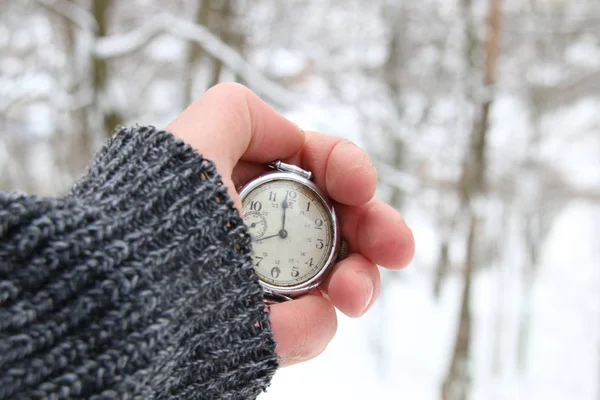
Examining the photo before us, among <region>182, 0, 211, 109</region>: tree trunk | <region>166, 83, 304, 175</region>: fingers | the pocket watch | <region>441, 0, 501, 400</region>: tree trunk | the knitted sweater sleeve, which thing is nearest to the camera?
the knitted sweater sleeve

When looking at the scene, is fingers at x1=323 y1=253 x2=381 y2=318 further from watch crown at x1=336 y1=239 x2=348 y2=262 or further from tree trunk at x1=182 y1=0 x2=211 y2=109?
tree trunk at x1=182 y1=0 x2=211 y2=109

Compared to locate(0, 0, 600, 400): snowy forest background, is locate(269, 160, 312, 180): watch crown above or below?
above

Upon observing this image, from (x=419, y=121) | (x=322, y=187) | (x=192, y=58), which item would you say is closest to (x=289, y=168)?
(x=322, y=187)

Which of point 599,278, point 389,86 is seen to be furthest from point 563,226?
point 389,86

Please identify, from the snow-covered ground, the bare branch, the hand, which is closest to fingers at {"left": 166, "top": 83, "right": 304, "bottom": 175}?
the hand

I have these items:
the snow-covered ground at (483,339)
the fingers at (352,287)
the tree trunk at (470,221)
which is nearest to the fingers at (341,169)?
the fingers at (352,287)

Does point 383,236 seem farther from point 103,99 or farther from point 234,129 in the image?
point 103,99

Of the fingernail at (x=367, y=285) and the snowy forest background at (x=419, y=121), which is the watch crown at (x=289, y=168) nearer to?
the fingernail at (x=367, y=285)
